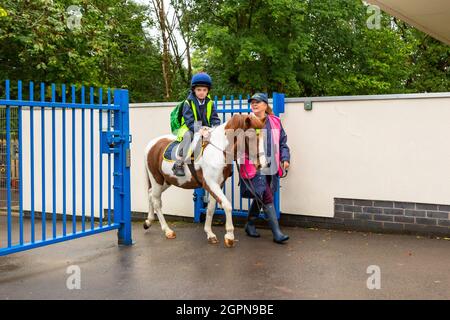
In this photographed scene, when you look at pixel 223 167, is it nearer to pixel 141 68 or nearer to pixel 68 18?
pixel 68 18

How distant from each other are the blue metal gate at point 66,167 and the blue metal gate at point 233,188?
144 cm

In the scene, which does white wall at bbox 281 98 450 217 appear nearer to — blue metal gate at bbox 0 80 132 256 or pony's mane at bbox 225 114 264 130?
pony's mane at bbox 225 114 264 130

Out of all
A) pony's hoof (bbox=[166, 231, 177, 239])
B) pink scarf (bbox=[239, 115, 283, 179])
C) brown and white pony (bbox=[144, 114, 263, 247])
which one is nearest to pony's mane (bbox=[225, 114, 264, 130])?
brown and white pony (bbox=[144, 114, 263, 247])

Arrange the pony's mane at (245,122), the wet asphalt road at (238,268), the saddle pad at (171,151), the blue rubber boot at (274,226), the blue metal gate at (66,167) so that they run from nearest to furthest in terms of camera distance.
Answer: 1. the wet asphalt road at (238,268)
2. the blue metal gate at (66,167)
3. the pony's mane at (245,122)
4. the blue rubber boot at (274,226)
5. the saddle pad at (171,151)

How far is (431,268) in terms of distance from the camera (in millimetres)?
5641

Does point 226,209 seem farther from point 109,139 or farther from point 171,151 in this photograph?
point 109,139

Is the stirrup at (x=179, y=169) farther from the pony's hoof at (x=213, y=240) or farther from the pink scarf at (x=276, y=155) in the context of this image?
the pony's hoof at (x=213, y=240)

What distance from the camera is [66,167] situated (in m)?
9.87

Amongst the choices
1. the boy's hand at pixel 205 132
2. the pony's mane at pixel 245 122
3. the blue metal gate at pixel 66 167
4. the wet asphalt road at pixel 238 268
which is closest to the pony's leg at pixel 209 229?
the wet asphalt road at pixel 238 268

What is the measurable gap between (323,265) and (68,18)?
10422 millimetres

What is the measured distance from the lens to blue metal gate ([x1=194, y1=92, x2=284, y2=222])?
7.89 m

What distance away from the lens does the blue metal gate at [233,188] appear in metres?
7.89

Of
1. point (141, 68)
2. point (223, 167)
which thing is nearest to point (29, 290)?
point (223, 167)

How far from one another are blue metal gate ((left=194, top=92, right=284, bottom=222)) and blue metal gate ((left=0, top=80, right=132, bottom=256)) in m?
1.44
